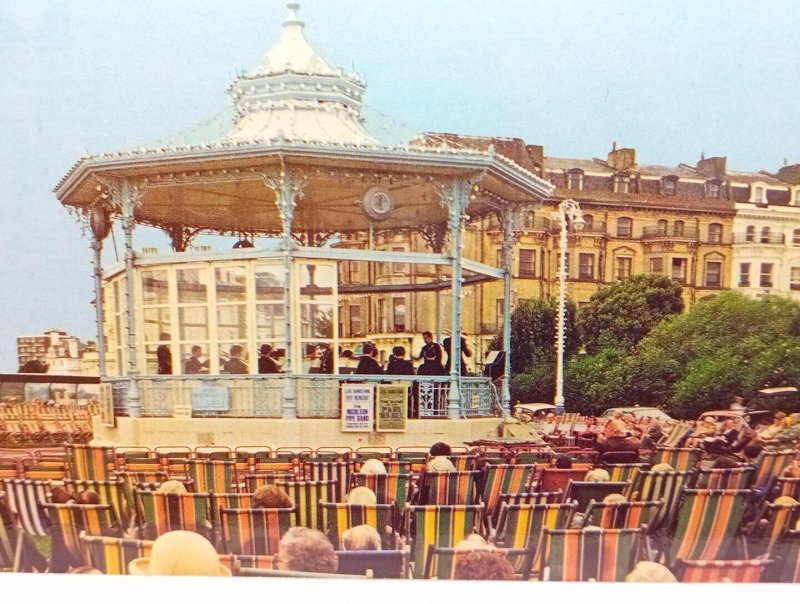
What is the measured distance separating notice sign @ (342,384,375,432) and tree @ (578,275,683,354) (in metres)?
2.06

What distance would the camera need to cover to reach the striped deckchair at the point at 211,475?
6441 mm

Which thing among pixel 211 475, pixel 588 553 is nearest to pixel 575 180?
pixel 588 553

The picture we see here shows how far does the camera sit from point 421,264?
7.55m

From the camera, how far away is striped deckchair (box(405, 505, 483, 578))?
18.4 ft

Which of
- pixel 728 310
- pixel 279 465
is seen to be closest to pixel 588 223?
pixel 728 310

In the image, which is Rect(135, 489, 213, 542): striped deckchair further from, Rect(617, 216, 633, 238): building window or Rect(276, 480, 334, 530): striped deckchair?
Rect(617, 216, 633, 238): building window

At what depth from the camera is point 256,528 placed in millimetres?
5582

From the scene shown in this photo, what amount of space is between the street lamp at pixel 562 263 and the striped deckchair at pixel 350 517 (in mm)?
2053

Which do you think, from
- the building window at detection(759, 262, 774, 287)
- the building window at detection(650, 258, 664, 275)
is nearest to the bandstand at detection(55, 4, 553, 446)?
the building window at detection(650, 258, 664, 275)

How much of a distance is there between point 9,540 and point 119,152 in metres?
3.41

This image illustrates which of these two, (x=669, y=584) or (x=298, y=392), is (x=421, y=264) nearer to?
(x=298, y=392)

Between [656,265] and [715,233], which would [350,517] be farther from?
[715,233]

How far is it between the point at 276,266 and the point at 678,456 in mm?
4156

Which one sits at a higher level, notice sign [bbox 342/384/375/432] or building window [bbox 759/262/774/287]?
building window [bbox 759/262/774/287]
